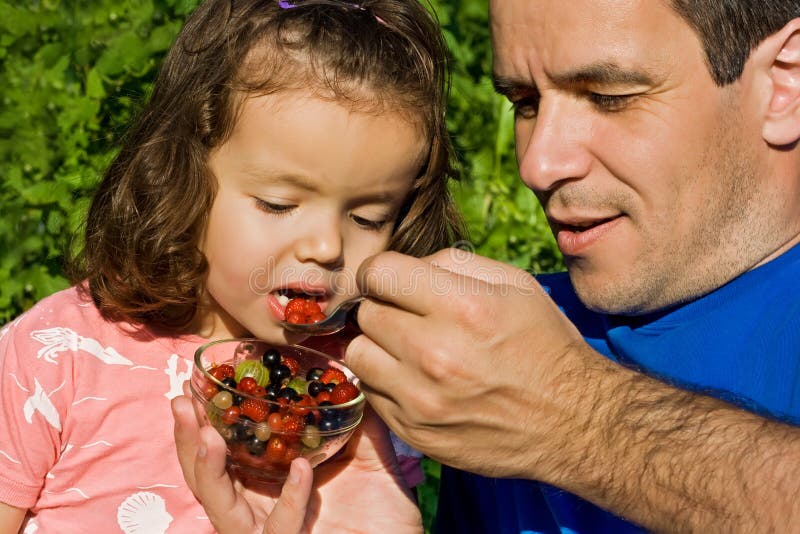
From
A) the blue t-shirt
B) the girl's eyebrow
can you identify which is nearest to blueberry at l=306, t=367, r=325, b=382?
the girl's eyebrow

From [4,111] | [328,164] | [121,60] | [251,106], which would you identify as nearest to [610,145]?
[328,164]

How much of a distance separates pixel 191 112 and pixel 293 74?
30 cm

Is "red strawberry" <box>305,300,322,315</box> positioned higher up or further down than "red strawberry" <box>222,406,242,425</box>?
higher up

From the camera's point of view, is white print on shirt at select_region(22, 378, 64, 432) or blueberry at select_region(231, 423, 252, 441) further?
white print on shirt at select_region(22, 378, 64, 432)

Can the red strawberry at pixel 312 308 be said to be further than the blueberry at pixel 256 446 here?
Yes

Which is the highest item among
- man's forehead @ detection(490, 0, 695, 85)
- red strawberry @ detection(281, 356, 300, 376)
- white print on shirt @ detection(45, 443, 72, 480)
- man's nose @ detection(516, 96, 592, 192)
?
man's forehead @ detection(490, 0, 695, 85)

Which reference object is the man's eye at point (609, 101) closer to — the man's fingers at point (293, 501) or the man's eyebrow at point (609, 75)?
the man's eyebrow at point (609, 75)

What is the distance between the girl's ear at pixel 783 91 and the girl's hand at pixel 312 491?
119 centimetres

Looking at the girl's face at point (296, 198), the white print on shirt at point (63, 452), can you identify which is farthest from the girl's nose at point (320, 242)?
the white print on shirt at point (63, 452)

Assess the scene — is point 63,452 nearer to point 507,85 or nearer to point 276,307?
point 276,307

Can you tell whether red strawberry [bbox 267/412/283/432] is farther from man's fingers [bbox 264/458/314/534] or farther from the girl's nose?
the girl's nose

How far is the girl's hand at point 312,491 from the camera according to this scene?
2.25 meters

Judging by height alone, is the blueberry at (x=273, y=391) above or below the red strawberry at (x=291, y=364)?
above

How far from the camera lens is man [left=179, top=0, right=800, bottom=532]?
1960mm
